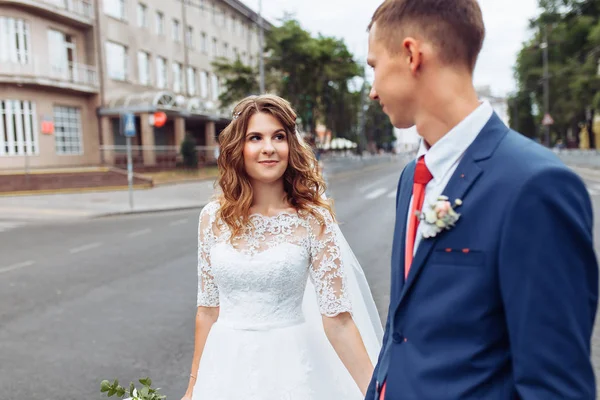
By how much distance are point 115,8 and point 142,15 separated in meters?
3.32

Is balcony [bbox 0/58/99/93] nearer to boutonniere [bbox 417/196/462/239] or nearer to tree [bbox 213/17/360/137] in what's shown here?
tree [bbox 213/17/360/137]

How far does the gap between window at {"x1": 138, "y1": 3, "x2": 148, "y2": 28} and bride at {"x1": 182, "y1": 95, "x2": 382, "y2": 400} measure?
117 feet

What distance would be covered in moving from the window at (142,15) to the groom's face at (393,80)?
36716mm

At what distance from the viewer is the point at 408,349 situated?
1311 millimetres

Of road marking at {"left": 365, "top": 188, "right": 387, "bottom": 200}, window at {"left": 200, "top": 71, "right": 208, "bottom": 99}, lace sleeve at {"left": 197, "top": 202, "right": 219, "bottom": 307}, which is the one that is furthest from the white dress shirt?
window at {"left": 200, "top": 71, "right": 208, "bottom": 99}

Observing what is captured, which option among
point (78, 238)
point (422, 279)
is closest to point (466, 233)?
point (422, 279)

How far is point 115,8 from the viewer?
32406 millimetres

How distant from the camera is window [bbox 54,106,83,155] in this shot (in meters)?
28.3

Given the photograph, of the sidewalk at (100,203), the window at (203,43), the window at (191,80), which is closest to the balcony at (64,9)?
the sidewalk at (100,203)

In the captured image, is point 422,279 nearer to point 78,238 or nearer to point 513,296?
point 513,296

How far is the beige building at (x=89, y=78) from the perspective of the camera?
2597 cm

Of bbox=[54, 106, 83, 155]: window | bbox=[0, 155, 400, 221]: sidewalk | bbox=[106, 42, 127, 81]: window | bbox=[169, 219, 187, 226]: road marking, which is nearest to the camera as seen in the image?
bbox=[169, 219, 187, 226]: road marking

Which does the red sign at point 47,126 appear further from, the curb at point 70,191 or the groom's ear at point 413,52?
the groom's ear at point 413,52

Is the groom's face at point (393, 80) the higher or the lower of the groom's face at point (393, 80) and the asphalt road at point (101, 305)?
the higher
